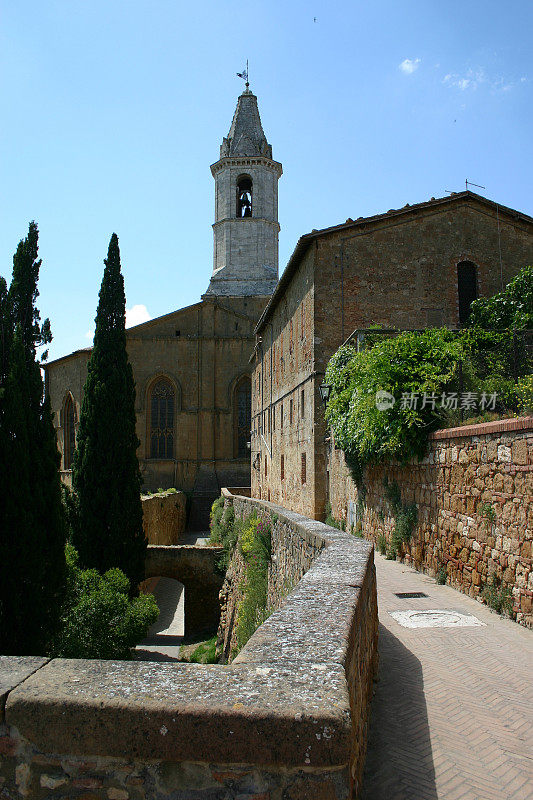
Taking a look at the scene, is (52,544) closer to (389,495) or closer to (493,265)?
(389,495)

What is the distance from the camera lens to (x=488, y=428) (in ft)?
23.5

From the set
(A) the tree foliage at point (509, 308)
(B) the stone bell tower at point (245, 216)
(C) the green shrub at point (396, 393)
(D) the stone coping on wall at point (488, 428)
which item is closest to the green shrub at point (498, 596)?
(D) the stone coping on wall at point (488, 428)

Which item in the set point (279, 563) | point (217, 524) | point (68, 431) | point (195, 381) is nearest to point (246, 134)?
point (195, 381)

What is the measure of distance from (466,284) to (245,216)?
31.9 m

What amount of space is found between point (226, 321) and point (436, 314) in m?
24.4

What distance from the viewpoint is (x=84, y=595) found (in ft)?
45.9

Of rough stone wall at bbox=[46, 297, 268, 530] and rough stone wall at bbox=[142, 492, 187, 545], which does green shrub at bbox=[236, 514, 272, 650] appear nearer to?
rough stone wall at bbox=[142, 492, 187, 545]

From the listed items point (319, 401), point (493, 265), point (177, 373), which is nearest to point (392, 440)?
point (319, 401)

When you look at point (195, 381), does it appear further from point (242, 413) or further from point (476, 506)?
point (476, 506)

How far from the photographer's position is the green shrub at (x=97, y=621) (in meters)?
12.8

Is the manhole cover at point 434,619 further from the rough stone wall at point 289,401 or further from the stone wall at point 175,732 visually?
the rough stone wall at point 289,401

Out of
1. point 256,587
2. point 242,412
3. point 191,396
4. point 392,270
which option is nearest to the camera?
point 256,587

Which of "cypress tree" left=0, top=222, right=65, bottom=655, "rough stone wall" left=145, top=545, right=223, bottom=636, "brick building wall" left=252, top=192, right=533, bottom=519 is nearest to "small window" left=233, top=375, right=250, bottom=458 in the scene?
"rough stone wall" left=145, top=545, right=223, bottom=636

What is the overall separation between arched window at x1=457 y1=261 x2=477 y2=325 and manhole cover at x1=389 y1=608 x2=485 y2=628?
12607 mm
